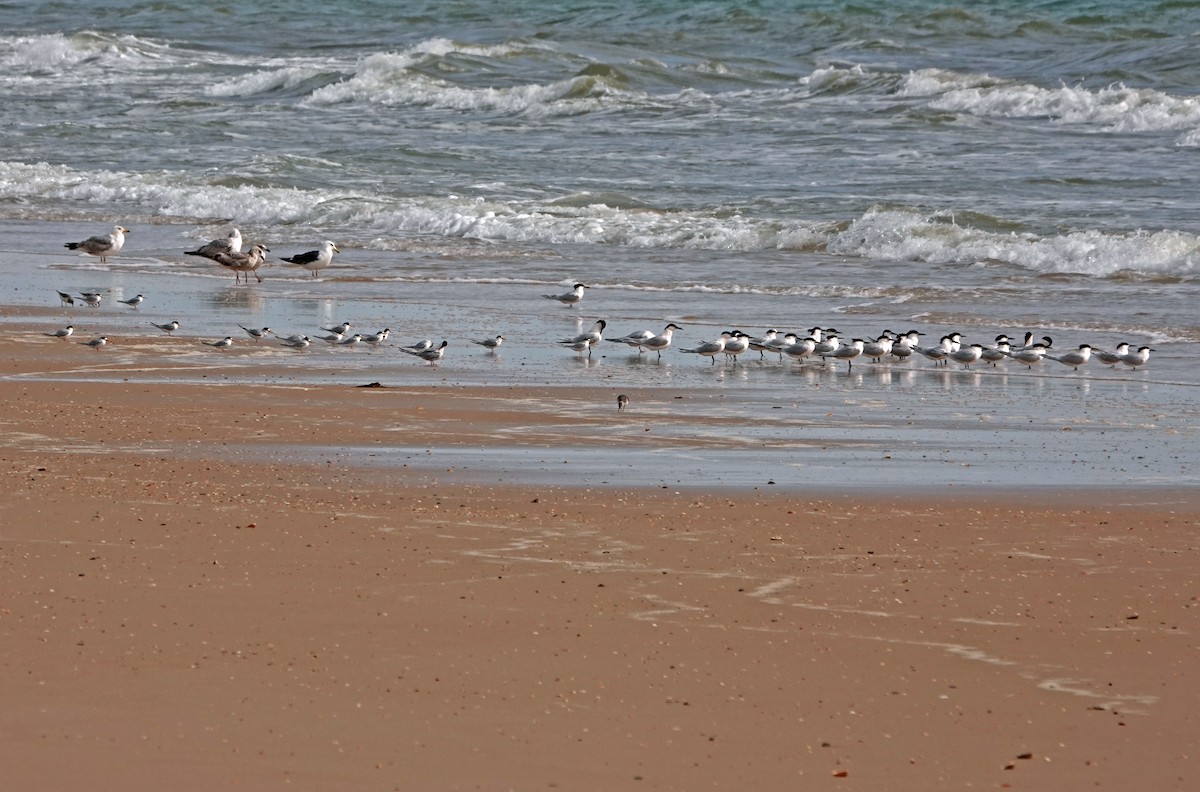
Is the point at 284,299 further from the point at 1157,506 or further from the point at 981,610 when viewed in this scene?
the point at 981,610

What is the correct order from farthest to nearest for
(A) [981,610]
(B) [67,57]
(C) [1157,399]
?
1. (B) [67,57]
2. (C) [1157,399]
3. (A) [981,610]

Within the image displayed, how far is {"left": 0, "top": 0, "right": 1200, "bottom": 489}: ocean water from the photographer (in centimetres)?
1377

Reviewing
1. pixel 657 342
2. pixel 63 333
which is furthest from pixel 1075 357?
pixel 63 333

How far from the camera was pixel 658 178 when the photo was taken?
2309 centimetres

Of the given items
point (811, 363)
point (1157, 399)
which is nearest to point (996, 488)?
point (1157, 399)

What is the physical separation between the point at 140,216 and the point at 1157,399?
14.8m

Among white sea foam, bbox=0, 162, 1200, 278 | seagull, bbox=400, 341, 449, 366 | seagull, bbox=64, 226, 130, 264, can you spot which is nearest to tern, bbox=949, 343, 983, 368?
seagull, bbox=400, 341, 449, 366

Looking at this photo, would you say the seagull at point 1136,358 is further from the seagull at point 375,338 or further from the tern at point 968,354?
the seagull at point 375,338

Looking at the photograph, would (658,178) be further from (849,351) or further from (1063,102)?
(849,351)

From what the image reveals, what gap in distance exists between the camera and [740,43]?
3991 cm

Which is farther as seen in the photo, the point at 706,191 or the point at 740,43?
the point at 740,43

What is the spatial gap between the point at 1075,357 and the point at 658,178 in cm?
1204

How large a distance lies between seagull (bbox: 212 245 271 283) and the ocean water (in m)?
0.16

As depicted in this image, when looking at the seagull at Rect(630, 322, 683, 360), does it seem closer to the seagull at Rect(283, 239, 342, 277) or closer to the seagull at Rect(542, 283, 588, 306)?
the seagull at Rect(542, 283, 588, 306)
